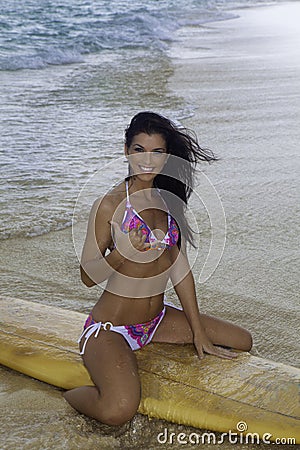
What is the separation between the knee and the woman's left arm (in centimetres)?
42

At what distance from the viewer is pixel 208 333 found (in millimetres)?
2816

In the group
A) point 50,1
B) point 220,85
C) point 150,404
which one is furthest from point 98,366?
point 50,1

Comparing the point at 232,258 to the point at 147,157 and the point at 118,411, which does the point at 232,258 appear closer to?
the point at 147,157

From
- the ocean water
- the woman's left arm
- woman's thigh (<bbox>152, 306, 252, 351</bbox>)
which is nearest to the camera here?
the woman's left arm

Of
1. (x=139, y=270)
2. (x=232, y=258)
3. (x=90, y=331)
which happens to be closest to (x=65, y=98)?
(x=232, y=258)

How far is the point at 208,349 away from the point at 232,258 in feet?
4.63

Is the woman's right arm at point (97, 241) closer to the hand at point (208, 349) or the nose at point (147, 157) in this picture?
the nose at point (147, 157)

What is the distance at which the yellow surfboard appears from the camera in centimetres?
237

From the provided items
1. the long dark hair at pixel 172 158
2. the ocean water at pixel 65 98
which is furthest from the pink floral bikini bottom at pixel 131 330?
the ocean water at pixel 65 98

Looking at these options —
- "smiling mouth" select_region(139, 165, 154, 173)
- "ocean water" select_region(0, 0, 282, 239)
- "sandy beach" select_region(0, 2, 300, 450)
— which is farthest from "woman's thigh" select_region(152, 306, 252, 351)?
"ocean water" select_region(0, 0, 282, 239)

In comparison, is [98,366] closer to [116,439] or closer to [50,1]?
[116,439]

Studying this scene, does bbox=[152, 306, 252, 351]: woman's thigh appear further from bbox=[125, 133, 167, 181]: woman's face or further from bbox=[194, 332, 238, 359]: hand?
bbox=[125, 133, 167, 181]: woman's face

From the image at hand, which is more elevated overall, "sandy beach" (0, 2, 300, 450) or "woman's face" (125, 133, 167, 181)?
"woman's face" (125, 133, 167, 181)

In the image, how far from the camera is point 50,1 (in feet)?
80.9
